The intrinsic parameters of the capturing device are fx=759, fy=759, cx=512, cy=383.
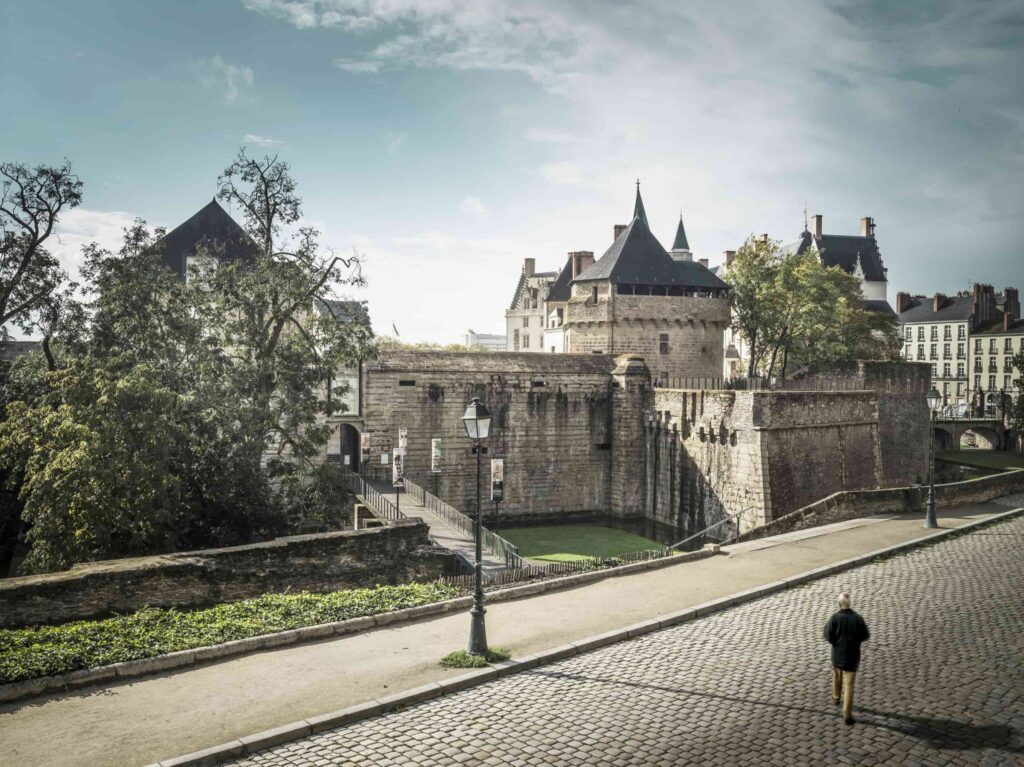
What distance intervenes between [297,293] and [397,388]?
341 inches

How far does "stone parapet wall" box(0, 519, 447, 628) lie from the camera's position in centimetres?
1272

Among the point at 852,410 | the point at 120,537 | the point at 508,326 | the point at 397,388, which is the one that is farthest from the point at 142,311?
the point at 508,326

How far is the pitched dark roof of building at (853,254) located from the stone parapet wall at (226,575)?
64978 millimetres

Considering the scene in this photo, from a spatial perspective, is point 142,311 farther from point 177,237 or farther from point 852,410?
point 852,410

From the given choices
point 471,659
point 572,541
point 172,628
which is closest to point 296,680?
point 471,659

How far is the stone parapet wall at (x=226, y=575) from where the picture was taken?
12719mm

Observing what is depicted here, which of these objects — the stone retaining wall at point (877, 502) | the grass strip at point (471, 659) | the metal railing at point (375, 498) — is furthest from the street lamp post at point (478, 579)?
the stone retaining wall at point (877, 502)

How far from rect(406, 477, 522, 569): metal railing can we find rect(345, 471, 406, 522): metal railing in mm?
1401

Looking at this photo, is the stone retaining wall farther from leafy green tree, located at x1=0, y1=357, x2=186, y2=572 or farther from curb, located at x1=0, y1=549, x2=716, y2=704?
leafy green tree, located at x1=0, y1=357, x2=186, y2=572

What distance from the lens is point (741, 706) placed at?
9109 millimetres

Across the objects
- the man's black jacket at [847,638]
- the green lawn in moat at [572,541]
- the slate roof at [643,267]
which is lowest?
the green lawn in moat at [572,541]

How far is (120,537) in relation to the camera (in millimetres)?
17000

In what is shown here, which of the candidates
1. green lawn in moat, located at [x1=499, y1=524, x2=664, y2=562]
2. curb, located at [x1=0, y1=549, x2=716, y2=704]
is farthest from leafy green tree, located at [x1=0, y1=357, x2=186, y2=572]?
green lawn in moat, located at [x1=499, y1=524, x2=664, y2=562]

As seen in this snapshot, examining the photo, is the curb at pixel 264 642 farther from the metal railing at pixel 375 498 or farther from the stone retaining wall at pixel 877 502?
the stone retaining wall at pixel 877 502
